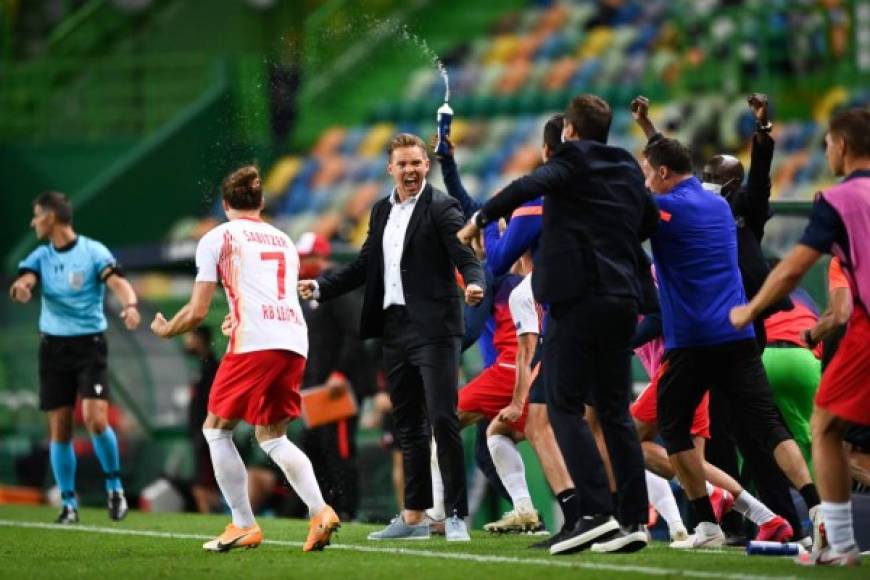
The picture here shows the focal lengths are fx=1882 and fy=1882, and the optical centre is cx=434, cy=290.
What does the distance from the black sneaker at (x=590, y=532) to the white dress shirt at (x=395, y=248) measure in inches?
85.2

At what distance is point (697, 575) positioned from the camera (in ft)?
25.9

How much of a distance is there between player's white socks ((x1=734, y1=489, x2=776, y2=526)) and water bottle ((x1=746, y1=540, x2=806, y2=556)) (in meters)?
0.64

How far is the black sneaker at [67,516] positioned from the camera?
13391mm

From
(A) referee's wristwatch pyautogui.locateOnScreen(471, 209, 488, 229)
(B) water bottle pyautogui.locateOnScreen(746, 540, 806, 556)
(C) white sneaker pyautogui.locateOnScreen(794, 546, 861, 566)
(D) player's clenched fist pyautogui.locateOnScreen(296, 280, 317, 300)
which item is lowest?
(B) water bottle pyautogui.locateOnScreen(746, 540, 806, 556)

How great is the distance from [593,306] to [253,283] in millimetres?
1894

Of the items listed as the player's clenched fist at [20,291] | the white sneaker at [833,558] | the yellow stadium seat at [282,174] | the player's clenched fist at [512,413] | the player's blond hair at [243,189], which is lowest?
the white sneaker at [833,558]

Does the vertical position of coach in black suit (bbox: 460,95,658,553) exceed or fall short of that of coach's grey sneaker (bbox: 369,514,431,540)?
it exceeds it

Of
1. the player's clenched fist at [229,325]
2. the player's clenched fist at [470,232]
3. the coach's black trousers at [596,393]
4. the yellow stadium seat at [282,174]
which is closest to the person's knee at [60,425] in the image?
the player's clenched fist at [229,325]

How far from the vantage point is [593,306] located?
862 cm

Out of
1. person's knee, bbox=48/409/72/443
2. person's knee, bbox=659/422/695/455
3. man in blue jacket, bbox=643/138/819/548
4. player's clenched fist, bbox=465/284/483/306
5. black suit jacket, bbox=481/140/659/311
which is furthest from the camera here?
person's knee, bbox=48/409/72/443

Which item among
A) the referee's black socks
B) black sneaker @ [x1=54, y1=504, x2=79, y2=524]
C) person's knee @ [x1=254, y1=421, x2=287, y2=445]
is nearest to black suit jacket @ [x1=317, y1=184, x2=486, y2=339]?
person's knee @ [x1=254, y1=421, x2=287, y2=445]

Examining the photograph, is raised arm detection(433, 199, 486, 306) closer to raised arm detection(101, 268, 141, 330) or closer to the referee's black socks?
the referee's black socks

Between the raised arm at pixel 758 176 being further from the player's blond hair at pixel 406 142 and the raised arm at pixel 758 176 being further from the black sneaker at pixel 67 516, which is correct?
the black sneaker at pixel 67 516

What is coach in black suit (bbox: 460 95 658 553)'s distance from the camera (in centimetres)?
865
